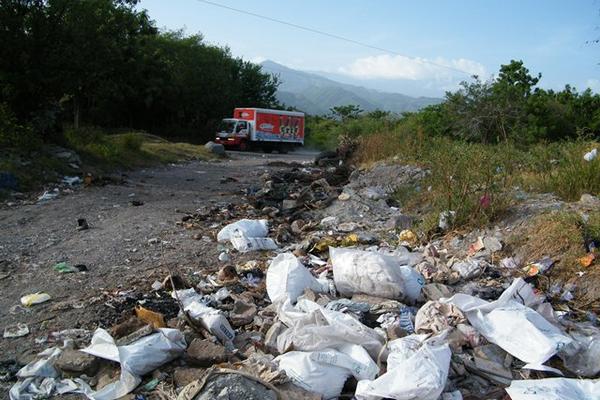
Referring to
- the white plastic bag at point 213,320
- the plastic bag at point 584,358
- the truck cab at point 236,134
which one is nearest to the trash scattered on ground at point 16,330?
the white plastic bag at point 213,320

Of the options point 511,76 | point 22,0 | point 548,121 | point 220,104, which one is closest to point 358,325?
point 22,0

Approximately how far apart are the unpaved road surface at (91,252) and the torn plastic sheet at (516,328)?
2347mm

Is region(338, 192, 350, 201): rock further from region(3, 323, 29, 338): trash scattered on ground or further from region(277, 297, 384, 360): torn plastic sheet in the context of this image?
region(3, 323, 29, 338): trash scattered on ground

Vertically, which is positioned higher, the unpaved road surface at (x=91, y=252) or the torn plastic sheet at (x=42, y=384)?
the torn plastic sheet at (x=42, y=384)

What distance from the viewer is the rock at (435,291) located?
3.72 metres

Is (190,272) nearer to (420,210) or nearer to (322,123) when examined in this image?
(420,210)

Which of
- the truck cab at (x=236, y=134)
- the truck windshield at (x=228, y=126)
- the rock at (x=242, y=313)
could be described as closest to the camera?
the rock at (x=242, y=313)

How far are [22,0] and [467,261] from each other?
10.6 meters

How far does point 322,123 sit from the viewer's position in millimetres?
35344

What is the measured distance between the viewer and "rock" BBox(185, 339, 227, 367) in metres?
2.86

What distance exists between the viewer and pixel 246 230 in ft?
19.4

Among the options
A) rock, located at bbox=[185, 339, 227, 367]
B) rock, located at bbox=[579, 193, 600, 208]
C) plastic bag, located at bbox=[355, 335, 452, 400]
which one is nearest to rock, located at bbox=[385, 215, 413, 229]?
rock, located at bbox=[579, 193, 600, 208]

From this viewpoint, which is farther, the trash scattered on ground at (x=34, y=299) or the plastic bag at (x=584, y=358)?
the trash scattered on ground at (x=34, y=299)

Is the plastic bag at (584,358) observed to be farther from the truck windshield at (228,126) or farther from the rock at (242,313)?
the truck windshield at (228,126)
